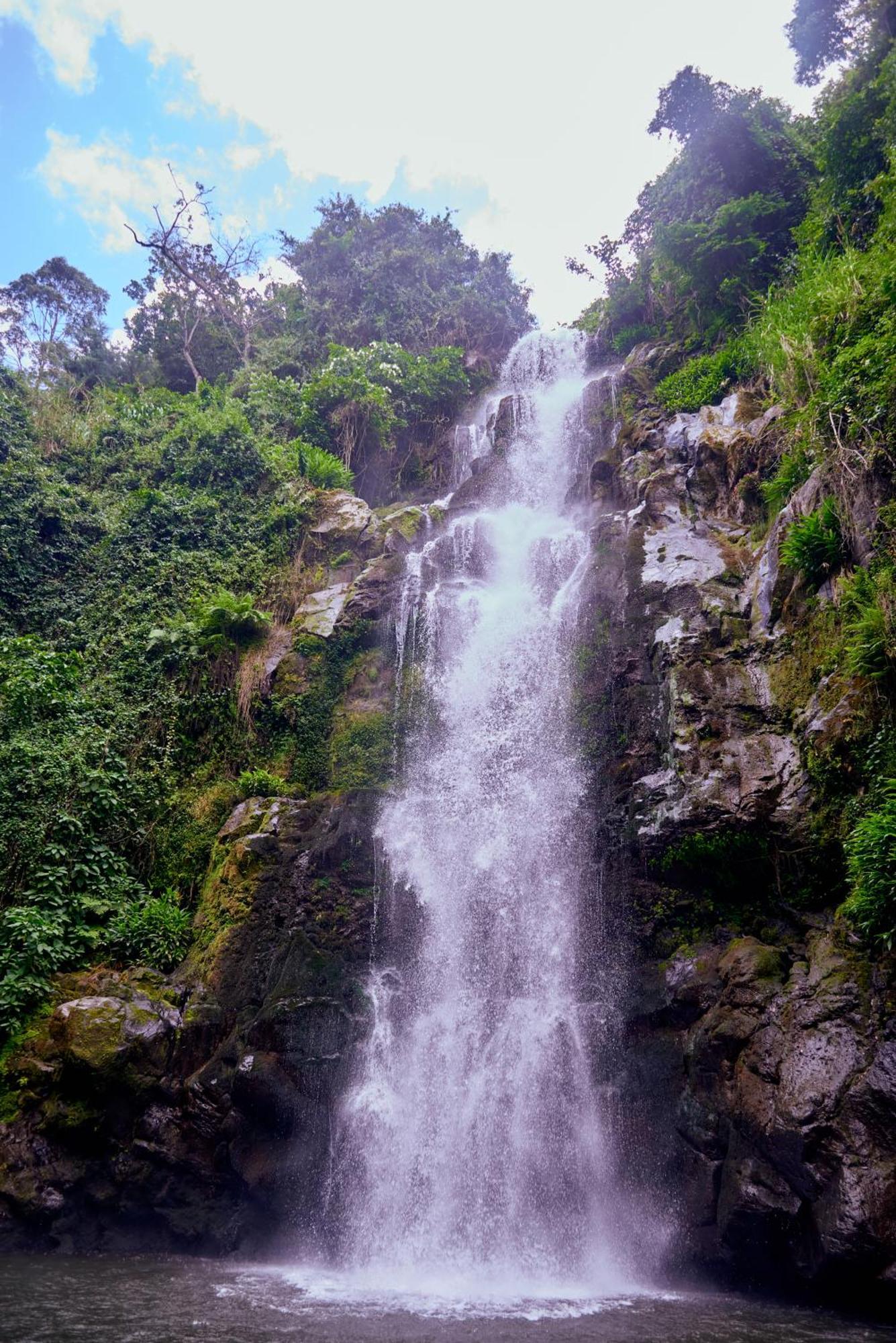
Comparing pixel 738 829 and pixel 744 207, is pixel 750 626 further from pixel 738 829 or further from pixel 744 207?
pixel 744 207

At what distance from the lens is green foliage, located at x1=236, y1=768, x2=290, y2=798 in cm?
1168

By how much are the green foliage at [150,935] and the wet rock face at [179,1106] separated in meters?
0.40

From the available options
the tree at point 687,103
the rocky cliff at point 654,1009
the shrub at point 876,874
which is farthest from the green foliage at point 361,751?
the tree at point 687,103

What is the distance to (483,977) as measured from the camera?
9.41 meters

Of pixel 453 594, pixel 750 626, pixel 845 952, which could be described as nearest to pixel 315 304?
pixel 453 594

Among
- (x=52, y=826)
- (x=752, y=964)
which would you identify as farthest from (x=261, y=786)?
(x=752, y=964)

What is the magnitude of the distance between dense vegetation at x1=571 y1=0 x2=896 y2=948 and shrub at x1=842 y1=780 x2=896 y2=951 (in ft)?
0.06

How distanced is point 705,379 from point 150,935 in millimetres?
Result: 14538

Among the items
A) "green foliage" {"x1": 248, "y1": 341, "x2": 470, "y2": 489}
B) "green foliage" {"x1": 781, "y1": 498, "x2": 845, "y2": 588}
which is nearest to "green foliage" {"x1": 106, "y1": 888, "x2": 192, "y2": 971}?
"green foliage" {"x1": 781, "y1": 498, "x2": 845, "y2": 588}

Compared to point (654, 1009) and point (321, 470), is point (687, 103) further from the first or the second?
point (654, 1009)

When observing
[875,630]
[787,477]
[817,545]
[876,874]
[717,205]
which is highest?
[717,205]

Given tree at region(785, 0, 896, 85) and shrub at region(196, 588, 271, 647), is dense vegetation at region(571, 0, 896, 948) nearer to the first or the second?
tree at region(785, 0, 896, 85)

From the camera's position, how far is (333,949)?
973cm

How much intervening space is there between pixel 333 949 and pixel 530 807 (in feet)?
11.2
